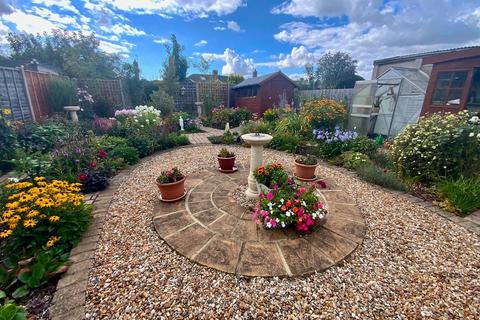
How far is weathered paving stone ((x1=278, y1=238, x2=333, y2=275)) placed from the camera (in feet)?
6.05

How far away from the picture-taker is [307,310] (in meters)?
1.49

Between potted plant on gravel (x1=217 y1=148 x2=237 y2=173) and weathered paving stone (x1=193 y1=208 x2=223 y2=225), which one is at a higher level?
potted plant on gravel (x1=217 y1=148 x2=237 y2=173)

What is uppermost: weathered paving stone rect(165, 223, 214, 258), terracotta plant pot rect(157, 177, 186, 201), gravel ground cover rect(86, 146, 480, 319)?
terracotta plant pot rect(157, 177, 186, 201)

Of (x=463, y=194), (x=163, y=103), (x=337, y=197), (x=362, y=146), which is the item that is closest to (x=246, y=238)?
(x=337, y=197)

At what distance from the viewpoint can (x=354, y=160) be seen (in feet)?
14.6

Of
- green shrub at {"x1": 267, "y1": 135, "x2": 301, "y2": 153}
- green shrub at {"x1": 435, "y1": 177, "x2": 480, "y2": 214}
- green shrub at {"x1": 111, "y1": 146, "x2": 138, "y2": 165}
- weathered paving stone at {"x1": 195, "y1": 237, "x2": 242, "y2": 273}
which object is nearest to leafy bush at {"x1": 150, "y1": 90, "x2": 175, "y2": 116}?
green shrub at {"x1": 111, "y1": 146, "x2": 138, "y2": 165}

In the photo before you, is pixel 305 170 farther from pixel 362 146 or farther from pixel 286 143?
pixel 286 143

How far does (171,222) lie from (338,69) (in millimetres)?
25680

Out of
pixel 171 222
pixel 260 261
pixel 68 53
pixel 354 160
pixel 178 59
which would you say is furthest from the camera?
pixel 178 59

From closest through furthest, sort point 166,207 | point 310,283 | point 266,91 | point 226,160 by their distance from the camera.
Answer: point 310,283 → point 166,207 → point 226,160 → point 266,91

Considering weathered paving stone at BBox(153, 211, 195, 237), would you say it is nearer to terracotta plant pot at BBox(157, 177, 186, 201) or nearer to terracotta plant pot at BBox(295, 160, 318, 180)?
terracotta plant pot at BBox(157, 177, 186, 201)

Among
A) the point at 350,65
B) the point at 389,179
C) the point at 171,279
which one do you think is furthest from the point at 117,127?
the point at 350,65

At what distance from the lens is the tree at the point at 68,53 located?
12.8 m

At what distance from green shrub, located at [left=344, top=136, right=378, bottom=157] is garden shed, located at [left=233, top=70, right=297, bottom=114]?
7.68 m
